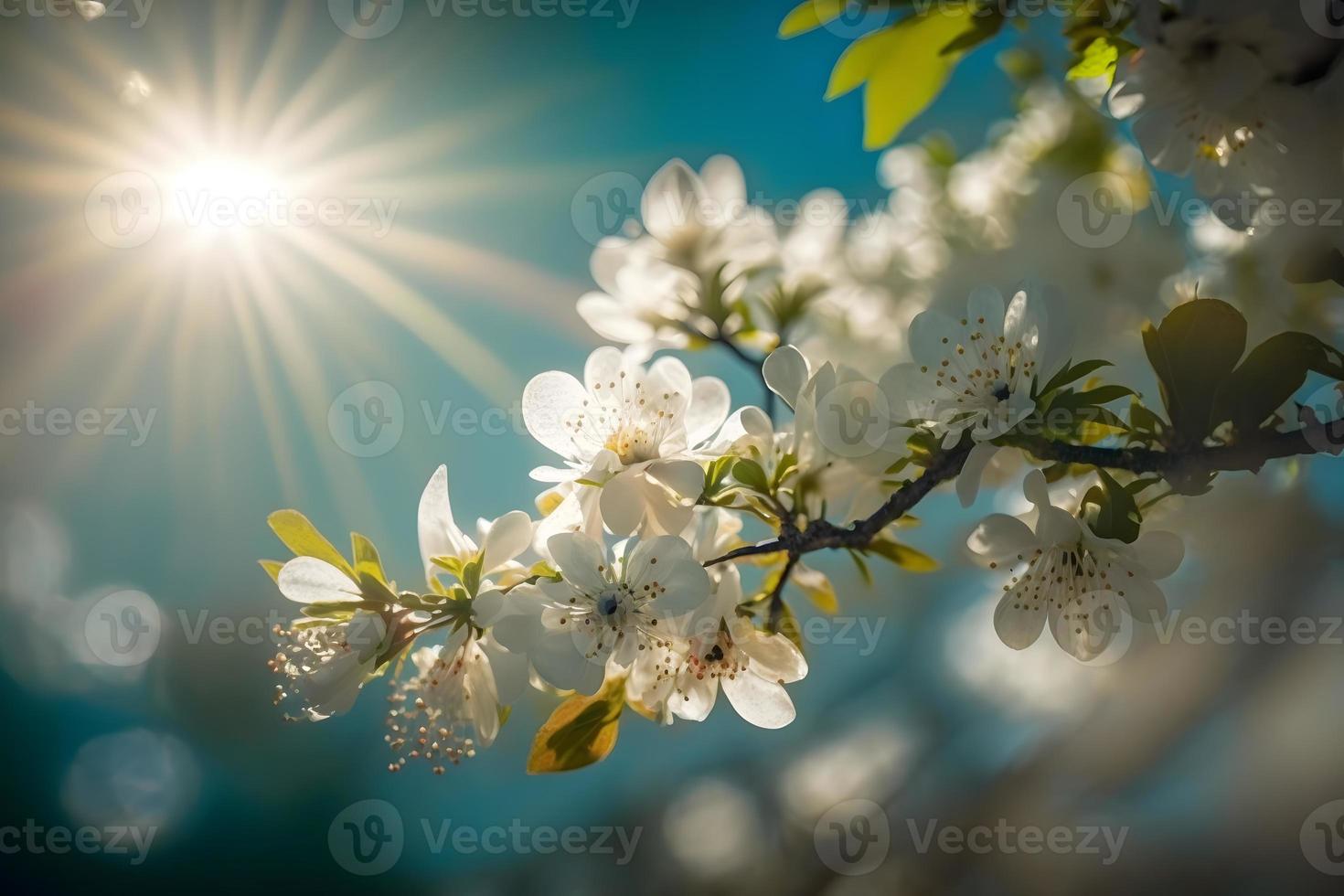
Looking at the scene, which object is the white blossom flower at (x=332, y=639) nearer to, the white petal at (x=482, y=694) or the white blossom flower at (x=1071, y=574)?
the white petal at (x=482, y=694)

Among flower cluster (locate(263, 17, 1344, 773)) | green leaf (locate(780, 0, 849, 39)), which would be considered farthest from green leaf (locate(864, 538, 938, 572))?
green leaf (locate(780, 0, 849, 39))

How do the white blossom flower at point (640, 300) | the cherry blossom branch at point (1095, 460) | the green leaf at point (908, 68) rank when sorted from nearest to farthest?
the cherry blossom branch at point (1095, 460), the green leaf at point (908, 68), the white blossom flower at point (640, 300)

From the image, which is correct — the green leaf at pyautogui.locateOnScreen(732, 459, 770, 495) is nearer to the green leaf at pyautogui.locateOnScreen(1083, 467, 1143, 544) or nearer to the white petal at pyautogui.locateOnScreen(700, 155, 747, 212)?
the green leaf at pyautogui.locateOnScreen(1083, 467, 1143, 544)

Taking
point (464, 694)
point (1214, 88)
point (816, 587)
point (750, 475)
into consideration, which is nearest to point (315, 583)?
point (464, 694)

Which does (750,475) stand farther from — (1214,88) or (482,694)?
(1214,88)

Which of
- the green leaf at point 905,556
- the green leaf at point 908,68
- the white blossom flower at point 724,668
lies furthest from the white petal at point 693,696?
the green leaf at point 908,68

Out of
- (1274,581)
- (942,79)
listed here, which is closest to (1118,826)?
(1274,581)
